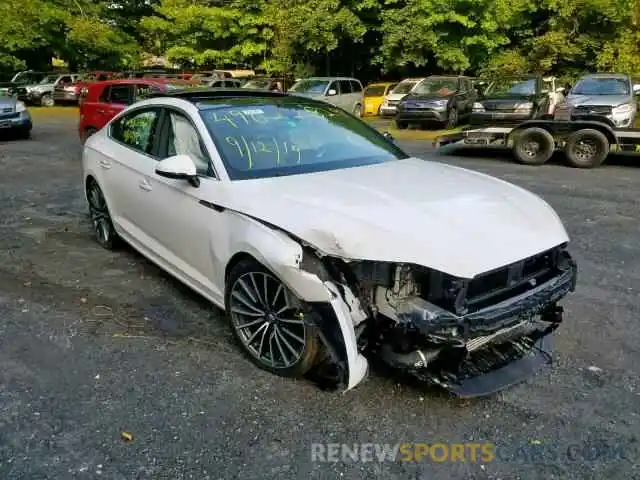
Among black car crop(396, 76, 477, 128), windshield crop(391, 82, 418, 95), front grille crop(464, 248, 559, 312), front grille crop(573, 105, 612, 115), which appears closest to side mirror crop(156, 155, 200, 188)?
front grille crop(464, 248, 559, 312)

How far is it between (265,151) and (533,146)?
8.67 metres

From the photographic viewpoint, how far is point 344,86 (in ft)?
68.8

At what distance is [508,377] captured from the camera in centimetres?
312

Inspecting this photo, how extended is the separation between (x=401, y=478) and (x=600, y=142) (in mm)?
9636

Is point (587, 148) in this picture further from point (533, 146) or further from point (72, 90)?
point (72, 90)

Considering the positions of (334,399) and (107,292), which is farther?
(107,292)

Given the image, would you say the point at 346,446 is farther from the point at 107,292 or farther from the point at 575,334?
the point at 107,292

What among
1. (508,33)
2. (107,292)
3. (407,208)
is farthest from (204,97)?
(508,33)

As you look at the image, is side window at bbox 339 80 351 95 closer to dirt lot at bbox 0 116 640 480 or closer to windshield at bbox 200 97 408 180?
windshield at bbox 200 97 408 180

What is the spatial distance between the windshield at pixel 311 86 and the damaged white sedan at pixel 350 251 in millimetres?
15981

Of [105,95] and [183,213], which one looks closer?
[183,213]

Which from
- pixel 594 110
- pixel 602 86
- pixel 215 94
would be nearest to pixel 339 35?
pixel 602 86

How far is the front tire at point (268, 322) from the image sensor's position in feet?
10.8

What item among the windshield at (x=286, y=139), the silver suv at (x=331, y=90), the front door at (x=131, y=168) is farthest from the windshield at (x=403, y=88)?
the windshield at (x=286, y=139)
